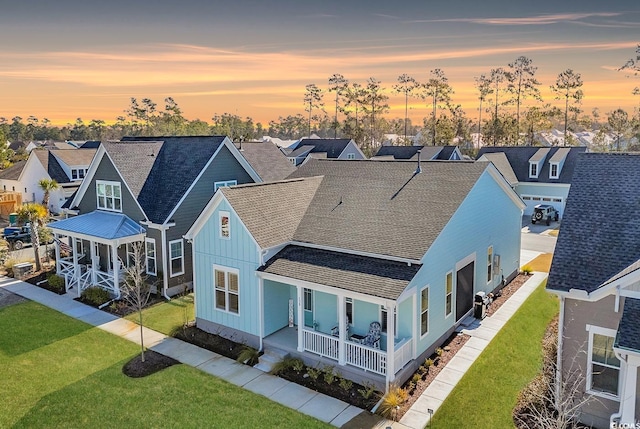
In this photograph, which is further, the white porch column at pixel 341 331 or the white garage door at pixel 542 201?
the white garage door at pixel 542 201

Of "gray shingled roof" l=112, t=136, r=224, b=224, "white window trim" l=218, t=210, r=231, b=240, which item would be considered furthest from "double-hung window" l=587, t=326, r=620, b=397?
"gray shingled roof" l=112, t=136, r=224, b=224

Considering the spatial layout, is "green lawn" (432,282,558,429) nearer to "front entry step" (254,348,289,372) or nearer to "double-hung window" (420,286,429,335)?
"double-hung window" (420,286,429,335)

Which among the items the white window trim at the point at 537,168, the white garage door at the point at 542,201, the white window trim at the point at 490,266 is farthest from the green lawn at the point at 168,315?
the white window trim at the point at 537,168

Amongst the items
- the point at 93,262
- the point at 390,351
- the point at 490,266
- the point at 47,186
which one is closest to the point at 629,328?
the point at 390,351

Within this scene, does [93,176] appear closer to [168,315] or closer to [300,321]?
[168,315]

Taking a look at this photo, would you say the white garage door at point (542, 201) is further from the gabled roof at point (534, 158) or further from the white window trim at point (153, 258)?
the white window trim at point (153, 258)
